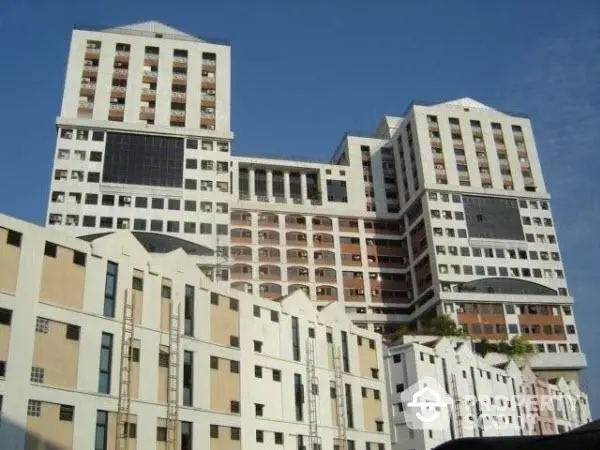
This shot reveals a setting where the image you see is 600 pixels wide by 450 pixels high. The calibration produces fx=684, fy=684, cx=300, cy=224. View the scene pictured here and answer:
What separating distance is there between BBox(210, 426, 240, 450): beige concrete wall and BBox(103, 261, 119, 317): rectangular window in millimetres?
10287

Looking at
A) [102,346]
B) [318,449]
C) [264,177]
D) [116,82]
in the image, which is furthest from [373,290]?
[102,346]

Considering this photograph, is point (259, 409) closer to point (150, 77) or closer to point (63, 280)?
point (63, 280)

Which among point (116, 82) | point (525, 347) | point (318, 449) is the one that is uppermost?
point (116, 82)

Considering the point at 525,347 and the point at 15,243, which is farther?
the point at 525,347

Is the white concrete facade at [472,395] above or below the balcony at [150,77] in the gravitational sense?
below

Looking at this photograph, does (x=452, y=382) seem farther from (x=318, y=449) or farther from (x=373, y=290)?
(x=373, y=290)

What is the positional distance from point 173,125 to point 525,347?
58785 millimetres

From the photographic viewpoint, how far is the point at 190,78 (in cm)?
10150

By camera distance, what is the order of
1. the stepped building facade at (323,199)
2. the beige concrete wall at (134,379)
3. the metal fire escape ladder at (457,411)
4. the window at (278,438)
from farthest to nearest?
the stepped building facade at (323,199) → the metal fire escape ladder at (457,411) → the window at (278,438) → the beige concrete wall at (134,379)

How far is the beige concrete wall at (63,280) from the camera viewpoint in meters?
36.5

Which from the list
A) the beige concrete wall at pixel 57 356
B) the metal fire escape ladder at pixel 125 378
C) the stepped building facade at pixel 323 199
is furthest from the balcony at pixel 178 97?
the beige concrete wall at pixel 57 356

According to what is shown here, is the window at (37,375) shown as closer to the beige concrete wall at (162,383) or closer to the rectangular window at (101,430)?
the rectangular window at (101,430)

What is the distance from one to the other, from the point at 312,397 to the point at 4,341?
2290cm

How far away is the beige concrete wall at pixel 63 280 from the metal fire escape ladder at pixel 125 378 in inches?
116
